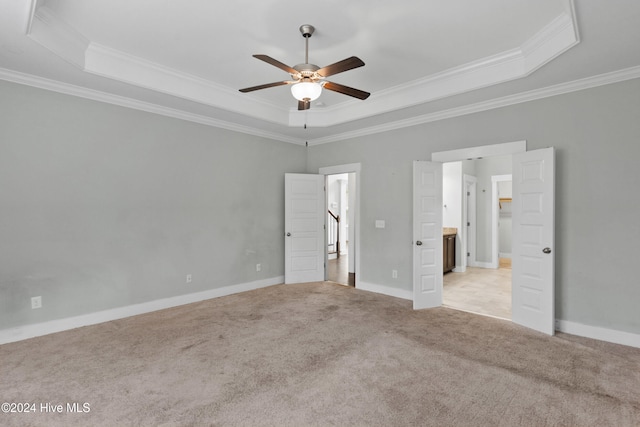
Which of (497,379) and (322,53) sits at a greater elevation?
(322,53)

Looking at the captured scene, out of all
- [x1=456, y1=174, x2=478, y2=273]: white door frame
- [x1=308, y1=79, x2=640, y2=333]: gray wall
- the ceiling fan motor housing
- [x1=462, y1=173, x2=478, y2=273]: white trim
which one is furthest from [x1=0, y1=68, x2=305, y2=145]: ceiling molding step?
[x1=456, y1=174, x2=478, y2=273]: white door frame

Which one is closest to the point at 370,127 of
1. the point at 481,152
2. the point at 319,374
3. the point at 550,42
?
the point at 481,152

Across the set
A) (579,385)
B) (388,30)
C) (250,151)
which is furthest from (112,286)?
(579,385)

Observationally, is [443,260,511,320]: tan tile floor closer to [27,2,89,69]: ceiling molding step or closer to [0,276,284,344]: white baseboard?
[0,276,284,344]: white baseboard

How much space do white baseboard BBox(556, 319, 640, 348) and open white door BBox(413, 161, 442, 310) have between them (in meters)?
1.41

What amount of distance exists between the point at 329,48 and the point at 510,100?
2339 mm

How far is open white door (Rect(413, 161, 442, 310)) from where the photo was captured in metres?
4.34

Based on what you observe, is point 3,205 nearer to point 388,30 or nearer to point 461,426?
point 388,30

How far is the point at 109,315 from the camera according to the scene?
3826 millimetres

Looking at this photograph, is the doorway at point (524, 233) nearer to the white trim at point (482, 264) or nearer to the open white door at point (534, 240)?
the open white door at point (534, 240)

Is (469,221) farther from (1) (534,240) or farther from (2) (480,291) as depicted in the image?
(1) (534,240)

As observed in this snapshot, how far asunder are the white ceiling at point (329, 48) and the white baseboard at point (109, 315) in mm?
2565

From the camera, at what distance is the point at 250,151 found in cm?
536

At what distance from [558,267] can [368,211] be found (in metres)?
2.66
